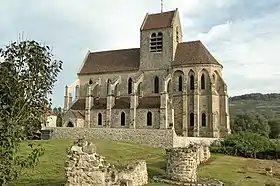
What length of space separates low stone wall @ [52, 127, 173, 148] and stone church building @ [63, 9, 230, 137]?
6434mm

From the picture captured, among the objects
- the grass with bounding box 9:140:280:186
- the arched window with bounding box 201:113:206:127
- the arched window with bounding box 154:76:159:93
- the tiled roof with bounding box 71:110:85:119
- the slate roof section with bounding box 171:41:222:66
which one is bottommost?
the grass with bounding box 9:140:280:186

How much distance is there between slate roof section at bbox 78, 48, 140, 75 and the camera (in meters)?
64.5

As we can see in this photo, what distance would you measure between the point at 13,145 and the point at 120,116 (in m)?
45.5

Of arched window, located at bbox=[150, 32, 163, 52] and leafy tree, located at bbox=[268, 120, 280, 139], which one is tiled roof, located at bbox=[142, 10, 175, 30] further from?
leafy tree, located at bbox=[268, 120, 280, 139]

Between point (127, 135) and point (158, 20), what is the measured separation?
23312 mm

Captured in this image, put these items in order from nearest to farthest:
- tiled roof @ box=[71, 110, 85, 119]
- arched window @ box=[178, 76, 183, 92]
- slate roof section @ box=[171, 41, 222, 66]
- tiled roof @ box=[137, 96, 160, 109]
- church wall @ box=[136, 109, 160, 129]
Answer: church wall @ box=[136, 109, 160, 129] → tiled roof @ box=[137, 96, 160, 109] → slate roof section @ box=[171, 41, 222, 66] → arched window @ box=[178, 76, 183, 92] → tiled roof @ box=[71, 110, 85, 119]

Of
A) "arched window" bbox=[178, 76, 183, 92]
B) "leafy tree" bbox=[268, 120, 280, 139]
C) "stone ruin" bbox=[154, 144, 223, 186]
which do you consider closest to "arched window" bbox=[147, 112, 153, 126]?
"arched window" bbox=[178, 76, 183, 92]

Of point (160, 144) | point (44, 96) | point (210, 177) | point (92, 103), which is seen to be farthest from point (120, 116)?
point (44, 96)

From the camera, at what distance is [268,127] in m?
91.6

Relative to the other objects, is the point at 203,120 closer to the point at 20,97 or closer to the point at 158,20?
the point at 158,20

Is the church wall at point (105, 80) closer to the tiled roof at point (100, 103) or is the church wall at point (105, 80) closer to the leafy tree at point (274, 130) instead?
the tiled roof at point (100, 103)

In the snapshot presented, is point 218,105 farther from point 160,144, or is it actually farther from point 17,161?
point 17,161

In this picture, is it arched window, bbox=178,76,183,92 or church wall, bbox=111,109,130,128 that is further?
arched window, bbox=178,76,183,92

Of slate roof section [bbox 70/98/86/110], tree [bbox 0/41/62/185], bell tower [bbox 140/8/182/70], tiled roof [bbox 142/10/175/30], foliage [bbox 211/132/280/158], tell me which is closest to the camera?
tree [bbox 0/41/62/185]
